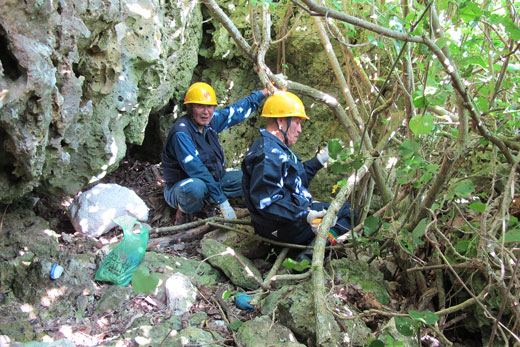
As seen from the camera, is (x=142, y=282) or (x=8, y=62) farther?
(x=8, y=62)

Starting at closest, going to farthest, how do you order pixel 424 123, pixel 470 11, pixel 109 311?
pixel 424 123 < pixel 470 11 < pixel 109 311

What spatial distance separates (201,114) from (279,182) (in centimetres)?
166

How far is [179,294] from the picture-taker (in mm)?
2822

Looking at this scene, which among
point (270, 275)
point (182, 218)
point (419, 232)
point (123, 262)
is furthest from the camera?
point (182, 218)

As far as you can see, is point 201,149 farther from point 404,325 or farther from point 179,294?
point 404,325

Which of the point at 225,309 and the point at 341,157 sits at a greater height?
the point at 341,157

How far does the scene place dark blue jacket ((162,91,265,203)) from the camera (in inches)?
172

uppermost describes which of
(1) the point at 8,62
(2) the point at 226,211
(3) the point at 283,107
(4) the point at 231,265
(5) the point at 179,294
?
(1) the point at 8,62

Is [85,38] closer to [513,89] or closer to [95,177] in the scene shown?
[95,177]

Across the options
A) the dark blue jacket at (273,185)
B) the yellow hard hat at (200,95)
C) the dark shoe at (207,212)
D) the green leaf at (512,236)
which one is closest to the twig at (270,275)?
the dark blue jacket at (273,185)

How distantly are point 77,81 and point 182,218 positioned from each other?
2002 millimetres

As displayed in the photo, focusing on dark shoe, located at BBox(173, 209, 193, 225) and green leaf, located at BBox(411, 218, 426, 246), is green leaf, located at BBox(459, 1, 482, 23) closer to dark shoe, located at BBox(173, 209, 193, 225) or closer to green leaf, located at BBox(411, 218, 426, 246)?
green leaf, located at BBox(411, 218, 426, 246)

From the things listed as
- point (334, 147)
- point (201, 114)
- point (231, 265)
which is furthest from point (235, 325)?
point (201, 114)

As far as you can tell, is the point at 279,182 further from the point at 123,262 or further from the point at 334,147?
the point at 123,262
